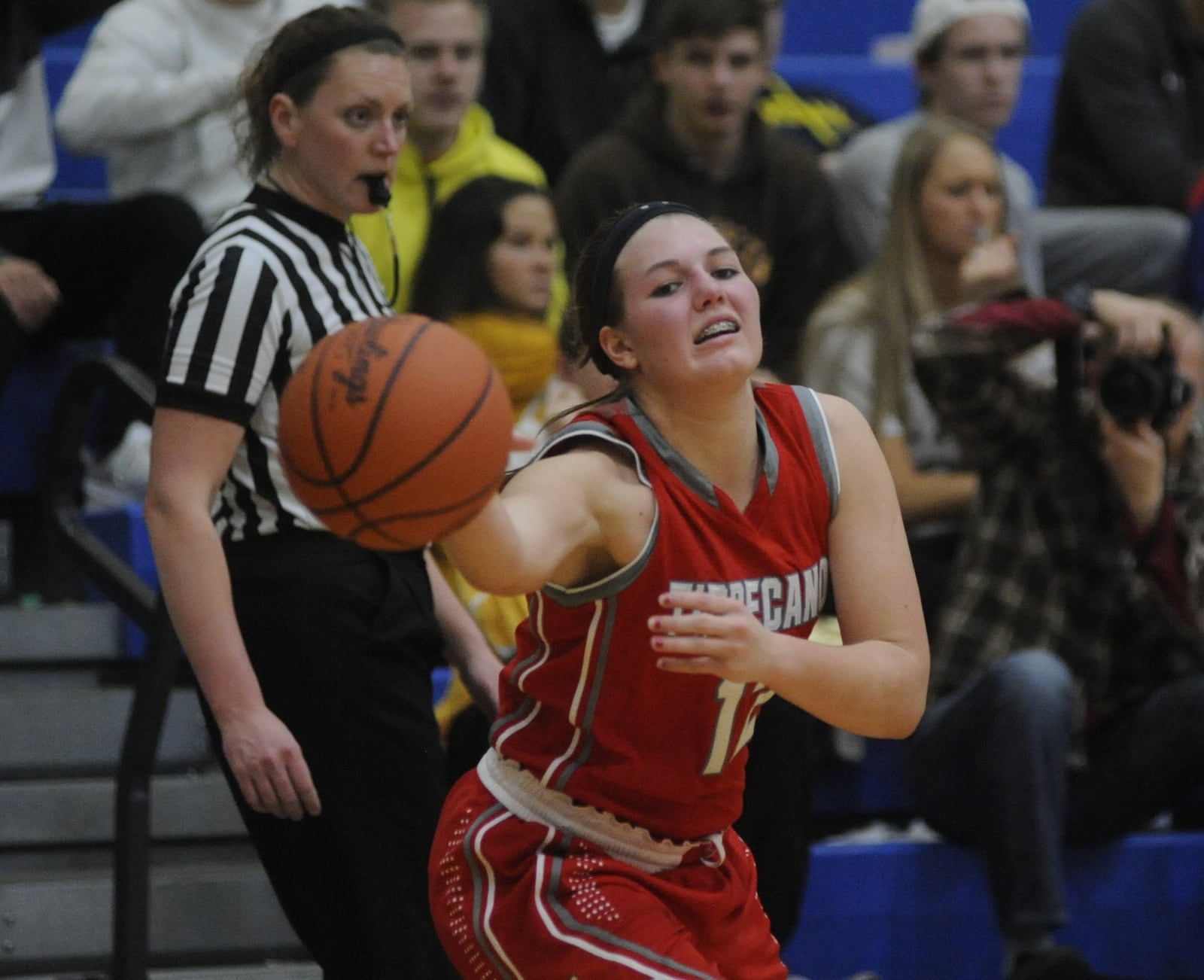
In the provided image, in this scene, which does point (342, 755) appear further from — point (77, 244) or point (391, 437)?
point (77, 244)

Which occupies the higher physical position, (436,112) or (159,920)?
(436,112)

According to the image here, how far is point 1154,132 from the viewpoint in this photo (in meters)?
6.33

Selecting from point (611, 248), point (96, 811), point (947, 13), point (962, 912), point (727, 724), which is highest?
point (947, 13)

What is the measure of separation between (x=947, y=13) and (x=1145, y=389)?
76.6 inches

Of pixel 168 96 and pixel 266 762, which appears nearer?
pixel 266 762

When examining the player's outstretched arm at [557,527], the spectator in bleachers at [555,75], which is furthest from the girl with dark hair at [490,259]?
the player's outstretched arm at [557,527]

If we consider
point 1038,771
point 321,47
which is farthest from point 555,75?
point 321,47

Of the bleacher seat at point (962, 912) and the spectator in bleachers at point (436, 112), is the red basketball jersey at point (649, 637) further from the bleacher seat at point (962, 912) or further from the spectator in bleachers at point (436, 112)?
the spectator in bleachers at point (436, 112)

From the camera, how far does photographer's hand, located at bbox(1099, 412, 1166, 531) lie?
4594 millimetres

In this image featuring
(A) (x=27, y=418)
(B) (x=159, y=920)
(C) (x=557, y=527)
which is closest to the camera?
(C) (x=557, y=527)

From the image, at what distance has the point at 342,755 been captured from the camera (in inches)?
114

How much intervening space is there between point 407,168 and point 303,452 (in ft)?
10.1

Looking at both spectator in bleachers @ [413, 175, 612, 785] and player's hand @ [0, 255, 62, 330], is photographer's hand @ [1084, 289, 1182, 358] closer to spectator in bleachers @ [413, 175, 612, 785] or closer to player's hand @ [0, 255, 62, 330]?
spectator in bleachers @ [413, 175, 612, 785]

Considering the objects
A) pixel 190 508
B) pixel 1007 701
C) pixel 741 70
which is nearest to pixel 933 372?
pixel 1007 701
